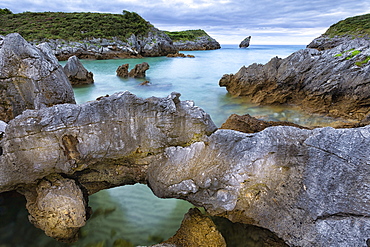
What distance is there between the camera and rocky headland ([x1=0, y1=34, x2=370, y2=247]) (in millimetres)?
2684

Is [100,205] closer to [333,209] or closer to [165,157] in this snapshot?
[165,157]

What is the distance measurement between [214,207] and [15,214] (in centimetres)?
435

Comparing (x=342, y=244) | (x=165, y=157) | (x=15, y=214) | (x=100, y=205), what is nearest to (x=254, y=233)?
(x=342, y=244)

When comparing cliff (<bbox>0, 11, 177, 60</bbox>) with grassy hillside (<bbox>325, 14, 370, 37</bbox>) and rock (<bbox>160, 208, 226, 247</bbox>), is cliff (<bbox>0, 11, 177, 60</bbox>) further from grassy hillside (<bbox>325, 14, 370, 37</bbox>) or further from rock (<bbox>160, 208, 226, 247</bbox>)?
rock (<bbox>160, 208, 226, 247</bbox>)

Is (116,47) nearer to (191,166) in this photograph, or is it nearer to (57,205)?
(57,205)

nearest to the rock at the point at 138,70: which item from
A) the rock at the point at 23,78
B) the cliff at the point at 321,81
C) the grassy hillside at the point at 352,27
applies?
the cliff at the point at 321,81

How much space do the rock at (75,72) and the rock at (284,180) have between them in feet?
48.0

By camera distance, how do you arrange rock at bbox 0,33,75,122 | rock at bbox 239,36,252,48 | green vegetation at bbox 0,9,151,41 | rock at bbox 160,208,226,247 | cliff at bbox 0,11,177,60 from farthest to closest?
rock at bbox 239,36,252,48
green vegetation at bbox 0,9,151,41
cliff at bbox 0,11,177,60
rock at bbox 0,33,75,122
rock at bbox 160,208,226,247

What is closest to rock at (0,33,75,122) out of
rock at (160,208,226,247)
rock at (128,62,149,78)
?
rock at (160,208,226,247)

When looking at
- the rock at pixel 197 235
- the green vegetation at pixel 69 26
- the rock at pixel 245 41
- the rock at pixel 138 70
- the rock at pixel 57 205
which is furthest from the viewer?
the rock at pixel 245 41

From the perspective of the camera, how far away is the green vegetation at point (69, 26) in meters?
36.4

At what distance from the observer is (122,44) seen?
125 feet

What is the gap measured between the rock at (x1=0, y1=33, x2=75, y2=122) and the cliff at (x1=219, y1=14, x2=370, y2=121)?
1073 centimetres

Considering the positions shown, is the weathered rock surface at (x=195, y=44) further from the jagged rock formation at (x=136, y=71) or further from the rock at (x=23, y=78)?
the rock at (x=23, y=78)
